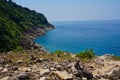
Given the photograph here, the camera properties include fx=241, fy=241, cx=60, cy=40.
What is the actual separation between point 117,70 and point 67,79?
4501 millimetres

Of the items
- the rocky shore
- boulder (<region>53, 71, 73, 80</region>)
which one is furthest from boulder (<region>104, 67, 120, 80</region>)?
boulder (<region>53, 71, 73, 80</region>)

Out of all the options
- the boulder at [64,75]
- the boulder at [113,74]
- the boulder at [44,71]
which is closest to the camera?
the boulder at [64,75]

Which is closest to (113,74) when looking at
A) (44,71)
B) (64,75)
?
(64,75)

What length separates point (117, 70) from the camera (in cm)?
1634

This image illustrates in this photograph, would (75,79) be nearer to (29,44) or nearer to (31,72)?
(31,72)

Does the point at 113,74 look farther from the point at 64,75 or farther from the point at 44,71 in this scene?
the point at 44,71

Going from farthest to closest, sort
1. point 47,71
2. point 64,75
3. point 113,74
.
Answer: point 113,74 → point 47,71 → point 64,75

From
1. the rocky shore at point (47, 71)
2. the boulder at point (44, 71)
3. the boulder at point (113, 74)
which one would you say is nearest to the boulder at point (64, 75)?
the rocky shore at point (47, 71)

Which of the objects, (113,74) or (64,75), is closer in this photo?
(64,75)

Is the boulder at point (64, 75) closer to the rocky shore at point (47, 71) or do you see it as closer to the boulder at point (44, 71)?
the rocky shore at point (47, 71)

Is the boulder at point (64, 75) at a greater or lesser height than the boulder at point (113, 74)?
greater

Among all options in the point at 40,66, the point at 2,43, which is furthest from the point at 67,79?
the point at 2,43

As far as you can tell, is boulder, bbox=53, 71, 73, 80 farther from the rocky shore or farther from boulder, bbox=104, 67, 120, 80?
boulder, bbox=104, 67, 120, 80

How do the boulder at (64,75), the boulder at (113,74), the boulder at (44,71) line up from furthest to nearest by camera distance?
the boulder at (113,74) < the boulder at (44,71) < the boulder at (64,75)
